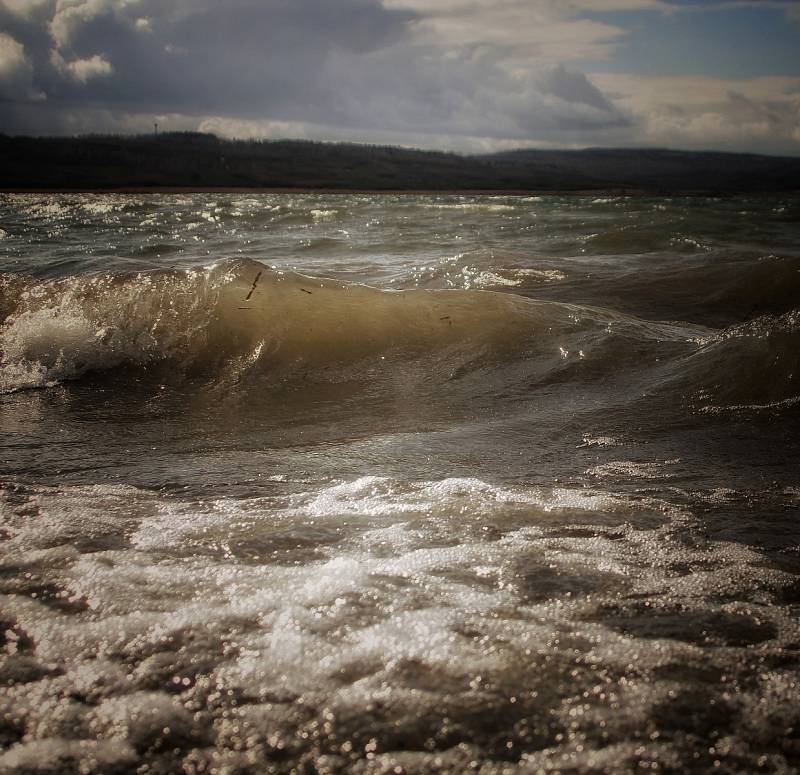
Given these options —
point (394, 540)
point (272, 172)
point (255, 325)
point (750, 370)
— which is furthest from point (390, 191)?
point (394, 540)

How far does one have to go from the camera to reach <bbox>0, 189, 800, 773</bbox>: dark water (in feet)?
4.07

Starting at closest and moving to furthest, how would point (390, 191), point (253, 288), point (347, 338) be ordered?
point (347, 338), point (253, 288), point (390, 191)

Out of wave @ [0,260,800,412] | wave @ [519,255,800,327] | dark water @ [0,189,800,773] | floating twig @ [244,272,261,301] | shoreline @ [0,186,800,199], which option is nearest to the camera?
dark water @ [0,189,800,773]

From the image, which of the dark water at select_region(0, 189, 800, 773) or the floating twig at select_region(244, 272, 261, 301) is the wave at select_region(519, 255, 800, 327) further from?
the floating twig at select_region(244, 272, 261, 301)

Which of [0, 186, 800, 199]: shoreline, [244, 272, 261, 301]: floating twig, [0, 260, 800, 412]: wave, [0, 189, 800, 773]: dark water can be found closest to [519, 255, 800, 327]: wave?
[0, 260, 800, 412]: wave

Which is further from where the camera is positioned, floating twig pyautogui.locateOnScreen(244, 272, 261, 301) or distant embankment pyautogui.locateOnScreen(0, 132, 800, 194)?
distant embankment pyautogui.locateOnScreen(0, 132, 800, 194)

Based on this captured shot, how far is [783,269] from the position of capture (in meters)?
7.20

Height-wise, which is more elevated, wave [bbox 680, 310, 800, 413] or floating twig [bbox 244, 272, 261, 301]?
floating twig [bbox 244, 272, 261, 301]

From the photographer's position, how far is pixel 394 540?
1960 mm

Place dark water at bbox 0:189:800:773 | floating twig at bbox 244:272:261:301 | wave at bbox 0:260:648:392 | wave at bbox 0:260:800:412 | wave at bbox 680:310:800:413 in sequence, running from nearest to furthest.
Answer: dark water at bbox 0:189:800:773, wave at bbox 680:310:800:413, wave at bbox 0:260:800:412, wave at bbox 0:260:648:392, floating twig at bbox 244:272:261:301

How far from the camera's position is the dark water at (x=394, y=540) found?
4.07 ft

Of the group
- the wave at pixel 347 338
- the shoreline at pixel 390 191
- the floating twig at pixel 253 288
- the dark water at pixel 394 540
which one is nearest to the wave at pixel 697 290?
the wave at pixel 347 338

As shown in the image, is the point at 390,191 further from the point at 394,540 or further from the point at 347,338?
the point at 394,540

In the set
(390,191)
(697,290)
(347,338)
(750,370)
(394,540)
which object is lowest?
(394,540)
